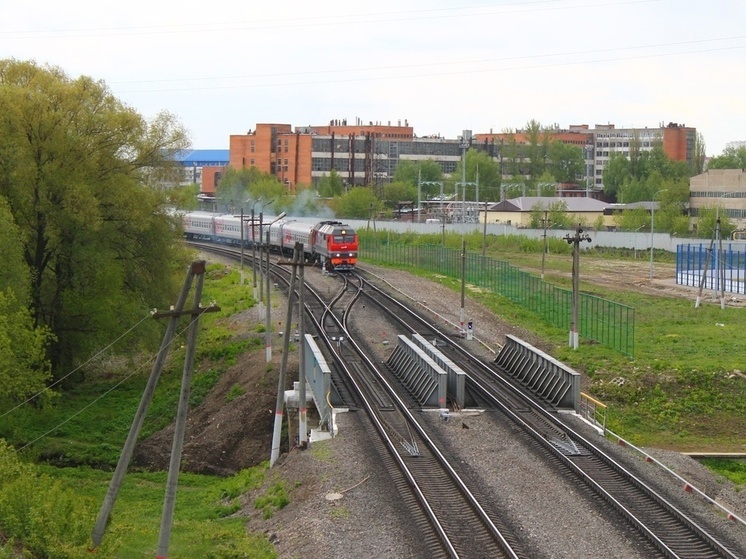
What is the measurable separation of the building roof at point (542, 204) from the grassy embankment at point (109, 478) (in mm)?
65383

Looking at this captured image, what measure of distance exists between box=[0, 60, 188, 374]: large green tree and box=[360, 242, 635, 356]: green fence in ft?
54.4

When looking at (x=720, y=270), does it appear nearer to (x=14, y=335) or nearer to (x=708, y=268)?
(x=708, y=268)

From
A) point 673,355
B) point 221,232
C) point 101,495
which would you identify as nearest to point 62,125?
point 101,495

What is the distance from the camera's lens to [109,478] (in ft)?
92.8

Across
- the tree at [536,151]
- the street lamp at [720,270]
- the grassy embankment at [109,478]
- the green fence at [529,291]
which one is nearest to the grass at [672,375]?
the green fence at [529,291]

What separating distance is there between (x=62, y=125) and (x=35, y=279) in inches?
213

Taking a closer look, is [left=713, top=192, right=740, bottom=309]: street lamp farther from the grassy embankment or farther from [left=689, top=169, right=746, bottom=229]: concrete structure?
[left=689, top=169, right=746, bottom=229]: concrete structure

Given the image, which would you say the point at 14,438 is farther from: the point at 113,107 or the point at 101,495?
the point at 113,107

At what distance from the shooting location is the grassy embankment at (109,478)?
59.6 feet

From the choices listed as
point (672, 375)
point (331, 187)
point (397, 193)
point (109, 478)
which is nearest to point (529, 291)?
point (672, 375)

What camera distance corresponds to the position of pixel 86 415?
34781 mm

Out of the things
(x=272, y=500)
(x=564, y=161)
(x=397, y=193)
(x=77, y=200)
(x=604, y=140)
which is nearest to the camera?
(x=272, y=500)

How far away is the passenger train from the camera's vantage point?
60688 mm

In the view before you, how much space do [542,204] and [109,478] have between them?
275ft
